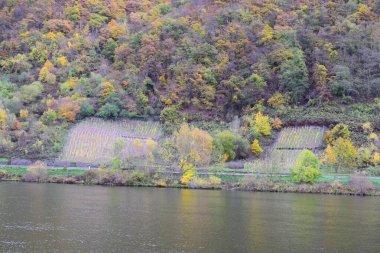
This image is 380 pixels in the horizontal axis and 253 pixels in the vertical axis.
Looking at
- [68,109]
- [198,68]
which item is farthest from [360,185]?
[68,109]

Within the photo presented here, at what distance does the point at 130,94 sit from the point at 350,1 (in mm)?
Answer: 51484

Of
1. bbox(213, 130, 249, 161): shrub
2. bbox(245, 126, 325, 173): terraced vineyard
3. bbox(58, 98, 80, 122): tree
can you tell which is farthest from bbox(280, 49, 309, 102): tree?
bbox(58, 98, 80, 122): tree

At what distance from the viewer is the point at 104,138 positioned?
102938mm

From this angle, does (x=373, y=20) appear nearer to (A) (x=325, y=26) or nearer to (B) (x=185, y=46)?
(A) (x=325, y=26)

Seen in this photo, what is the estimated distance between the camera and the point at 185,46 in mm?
121562

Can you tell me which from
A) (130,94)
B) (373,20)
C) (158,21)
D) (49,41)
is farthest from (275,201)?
(49,41)

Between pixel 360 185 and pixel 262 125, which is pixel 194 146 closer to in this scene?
pixel 262 125

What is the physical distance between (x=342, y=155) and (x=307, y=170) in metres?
7.88

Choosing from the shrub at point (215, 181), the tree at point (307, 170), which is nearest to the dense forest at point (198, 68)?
the tree at point (307, 170)

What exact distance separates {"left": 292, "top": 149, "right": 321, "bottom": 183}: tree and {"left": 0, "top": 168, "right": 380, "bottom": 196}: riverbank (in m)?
0.85

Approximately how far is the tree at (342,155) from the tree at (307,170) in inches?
205

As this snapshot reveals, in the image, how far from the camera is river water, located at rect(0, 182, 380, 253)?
40469 millimetres

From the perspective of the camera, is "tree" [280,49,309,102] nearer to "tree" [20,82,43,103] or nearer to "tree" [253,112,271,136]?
"tree" [253,112,271,136]

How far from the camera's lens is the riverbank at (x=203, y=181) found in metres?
78.1
